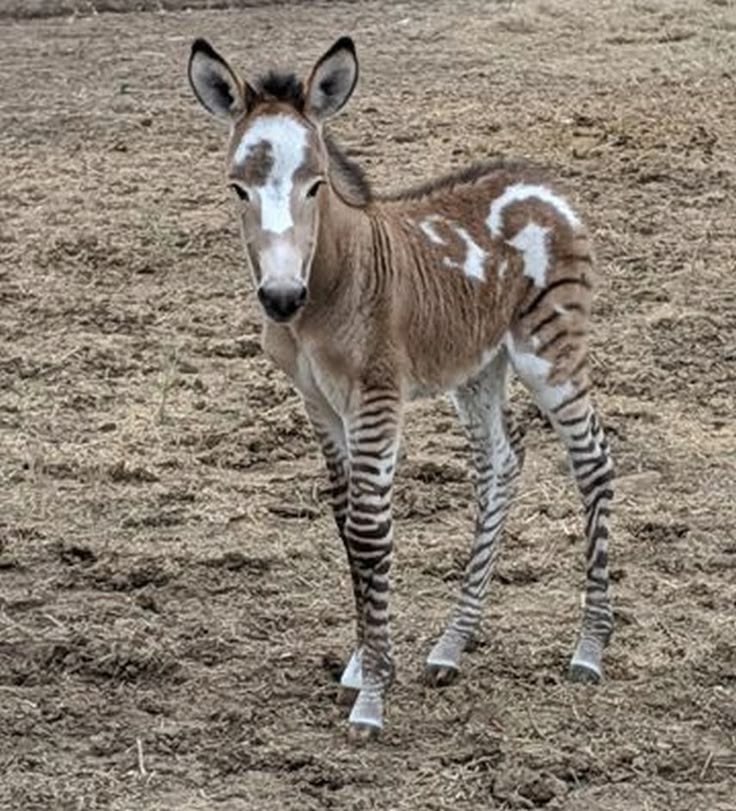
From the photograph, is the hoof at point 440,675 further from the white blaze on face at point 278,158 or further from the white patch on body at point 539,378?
the white blaze on face at point 278,158

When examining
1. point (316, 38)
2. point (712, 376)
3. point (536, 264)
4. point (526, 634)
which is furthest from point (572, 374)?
point (316, 38)

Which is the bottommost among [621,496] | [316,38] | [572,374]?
[316,38]

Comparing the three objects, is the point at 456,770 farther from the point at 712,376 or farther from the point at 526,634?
the point at 712,376

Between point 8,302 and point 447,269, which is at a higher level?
point 447,269

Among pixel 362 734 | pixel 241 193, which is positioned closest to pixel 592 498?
pixel 362 734

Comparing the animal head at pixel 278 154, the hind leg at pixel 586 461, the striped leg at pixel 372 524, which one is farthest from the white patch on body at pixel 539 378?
the animal head at pixel 278 154

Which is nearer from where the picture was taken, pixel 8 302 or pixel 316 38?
pixel 8 302

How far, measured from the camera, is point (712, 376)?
9.17m

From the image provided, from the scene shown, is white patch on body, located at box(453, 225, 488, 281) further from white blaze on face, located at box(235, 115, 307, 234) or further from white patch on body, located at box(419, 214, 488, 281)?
white blaze on face, located at box(235, 115, 307, 234)

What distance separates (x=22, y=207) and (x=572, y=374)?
5.99 m

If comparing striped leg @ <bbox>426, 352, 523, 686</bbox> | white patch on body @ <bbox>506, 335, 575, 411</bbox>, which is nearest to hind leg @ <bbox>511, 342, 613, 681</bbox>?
white patch on body @ <bbox>506, 335, 575, 411</bbox>

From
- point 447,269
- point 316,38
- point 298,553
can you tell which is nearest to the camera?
point 447,269

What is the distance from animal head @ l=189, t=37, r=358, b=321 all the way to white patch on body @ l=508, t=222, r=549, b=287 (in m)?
0.91

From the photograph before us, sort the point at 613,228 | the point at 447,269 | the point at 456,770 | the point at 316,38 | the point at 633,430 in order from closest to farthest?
the point at 456,770, the point at 447,269, the point at 633,430, the point at 613,228, the point at 316,38
